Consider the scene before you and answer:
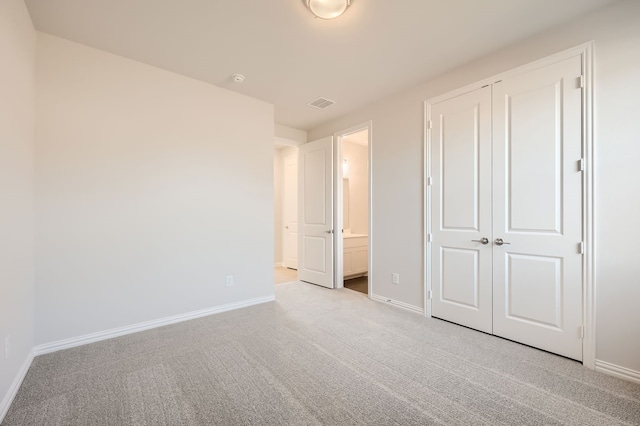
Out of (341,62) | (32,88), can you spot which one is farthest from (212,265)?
(341,62)

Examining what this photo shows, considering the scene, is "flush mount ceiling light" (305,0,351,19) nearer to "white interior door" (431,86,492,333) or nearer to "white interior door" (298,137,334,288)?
"white interior door" (431,86,492,333)

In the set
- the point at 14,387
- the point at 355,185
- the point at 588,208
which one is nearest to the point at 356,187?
the point at 355,185

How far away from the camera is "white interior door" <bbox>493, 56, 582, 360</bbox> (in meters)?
2.18

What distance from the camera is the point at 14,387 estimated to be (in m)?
1.78

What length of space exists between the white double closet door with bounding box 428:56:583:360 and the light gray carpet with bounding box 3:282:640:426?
28cm

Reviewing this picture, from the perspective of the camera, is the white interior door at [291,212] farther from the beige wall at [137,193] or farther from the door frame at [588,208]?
the door frame at [588,208]

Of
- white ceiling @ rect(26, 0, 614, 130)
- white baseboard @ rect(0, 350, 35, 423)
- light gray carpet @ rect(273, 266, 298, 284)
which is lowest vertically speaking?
light gray carpet @ rect(273, 266, 298, 284)

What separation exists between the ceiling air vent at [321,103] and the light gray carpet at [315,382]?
112 inches

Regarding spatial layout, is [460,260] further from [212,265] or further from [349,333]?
[212,265]

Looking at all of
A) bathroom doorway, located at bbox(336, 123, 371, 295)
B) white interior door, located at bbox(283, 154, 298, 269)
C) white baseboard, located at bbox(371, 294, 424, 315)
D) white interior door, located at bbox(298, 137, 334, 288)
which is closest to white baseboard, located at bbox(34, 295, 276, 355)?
white interior door, located at bbox(298, 137, 334, 288)

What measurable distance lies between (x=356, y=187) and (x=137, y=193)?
4021 millimetres

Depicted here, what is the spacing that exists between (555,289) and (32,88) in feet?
15.1

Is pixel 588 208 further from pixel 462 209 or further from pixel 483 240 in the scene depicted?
pixel 462 209

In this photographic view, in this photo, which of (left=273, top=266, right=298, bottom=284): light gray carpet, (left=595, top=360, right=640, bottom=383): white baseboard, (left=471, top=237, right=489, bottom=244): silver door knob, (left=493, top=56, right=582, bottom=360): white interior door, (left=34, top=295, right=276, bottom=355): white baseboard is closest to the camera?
(left=595, top=360, right=640, bottom=383): white baseboard
